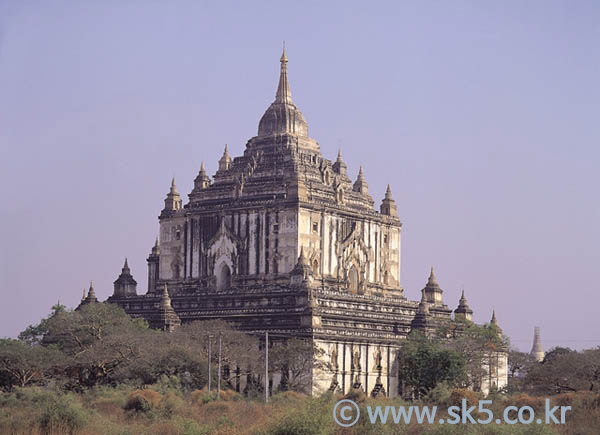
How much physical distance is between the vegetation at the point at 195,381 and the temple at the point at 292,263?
2023 millimetres

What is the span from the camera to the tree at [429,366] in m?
76.1

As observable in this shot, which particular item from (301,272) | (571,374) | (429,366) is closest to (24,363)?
(301,272)

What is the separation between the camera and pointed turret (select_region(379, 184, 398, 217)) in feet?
299

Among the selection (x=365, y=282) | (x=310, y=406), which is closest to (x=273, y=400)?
(x=310, y=406)

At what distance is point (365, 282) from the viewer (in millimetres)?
86938

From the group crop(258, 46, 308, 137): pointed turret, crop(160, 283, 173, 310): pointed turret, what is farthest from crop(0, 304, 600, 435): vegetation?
crop(258, 46, 308, 137): pointed turret

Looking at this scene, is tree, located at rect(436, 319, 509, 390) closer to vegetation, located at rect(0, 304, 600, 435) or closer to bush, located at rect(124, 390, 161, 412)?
vegetation, located at rect(0, 304, 600, 435)

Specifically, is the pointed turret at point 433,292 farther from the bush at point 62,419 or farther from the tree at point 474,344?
the bush at point 62,419

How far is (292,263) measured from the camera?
81938mm

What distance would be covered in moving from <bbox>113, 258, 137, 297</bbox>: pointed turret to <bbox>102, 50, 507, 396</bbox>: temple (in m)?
0.06

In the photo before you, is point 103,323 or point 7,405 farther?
point 103,323

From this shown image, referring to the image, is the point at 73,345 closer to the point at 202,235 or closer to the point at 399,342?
the point at 202,235

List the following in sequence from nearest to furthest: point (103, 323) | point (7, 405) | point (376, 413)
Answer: point (376, 413), point (7, 405), point (103, 323)

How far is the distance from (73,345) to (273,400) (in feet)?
51.2
